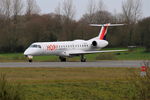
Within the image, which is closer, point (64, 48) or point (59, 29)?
point (64, 48)

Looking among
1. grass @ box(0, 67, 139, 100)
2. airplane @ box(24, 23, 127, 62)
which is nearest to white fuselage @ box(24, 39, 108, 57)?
airplane @ box(24, 23, 127, 62)

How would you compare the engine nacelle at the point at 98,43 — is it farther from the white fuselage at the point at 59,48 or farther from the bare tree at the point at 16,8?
the bare tree at the point at 16,8

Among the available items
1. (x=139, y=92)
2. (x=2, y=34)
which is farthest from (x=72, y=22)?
(x=139, y=92)

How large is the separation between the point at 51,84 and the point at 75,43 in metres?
27.6

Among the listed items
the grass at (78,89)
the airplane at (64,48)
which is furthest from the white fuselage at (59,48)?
the grass at (78,89)

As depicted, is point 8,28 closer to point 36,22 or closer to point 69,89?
point 36,22

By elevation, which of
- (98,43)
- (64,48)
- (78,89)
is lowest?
(78,89)

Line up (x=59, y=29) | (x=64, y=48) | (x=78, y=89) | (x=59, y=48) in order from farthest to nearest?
(x=59, y=29) < (x=64, y=48) < (x=59, y=48) < (x=78, y=89)

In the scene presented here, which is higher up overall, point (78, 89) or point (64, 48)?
point (64, 48)

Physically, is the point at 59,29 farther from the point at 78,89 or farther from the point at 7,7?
the point at 78,89

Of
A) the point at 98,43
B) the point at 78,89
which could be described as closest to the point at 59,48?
the point at 98,43

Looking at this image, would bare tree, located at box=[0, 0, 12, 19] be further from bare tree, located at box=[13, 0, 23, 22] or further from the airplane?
the airplane

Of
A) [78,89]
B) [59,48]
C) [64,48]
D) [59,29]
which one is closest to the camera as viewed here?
[78,89]

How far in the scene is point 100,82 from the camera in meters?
19.4
